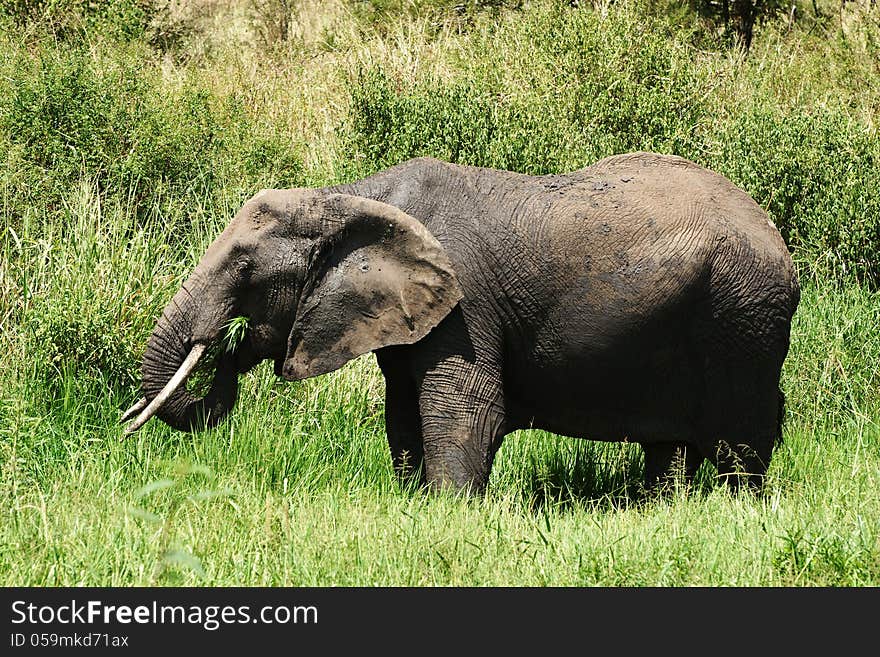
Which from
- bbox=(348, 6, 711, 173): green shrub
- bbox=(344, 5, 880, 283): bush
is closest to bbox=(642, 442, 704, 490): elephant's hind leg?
bbox=(344, 5, 880, 283): bush

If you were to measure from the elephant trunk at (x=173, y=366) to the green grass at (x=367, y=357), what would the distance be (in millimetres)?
246

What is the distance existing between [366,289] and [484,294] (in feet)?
1.86

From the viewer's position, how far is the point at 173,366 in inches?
235

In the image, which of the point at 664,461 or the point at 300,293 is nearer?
the point at 300,293

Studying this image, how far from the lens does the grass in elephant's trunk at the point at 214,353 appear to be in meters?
5.98

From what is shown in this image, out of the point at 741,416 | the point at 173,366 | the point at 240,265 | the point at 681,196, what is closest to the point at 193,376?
the point at 173,366

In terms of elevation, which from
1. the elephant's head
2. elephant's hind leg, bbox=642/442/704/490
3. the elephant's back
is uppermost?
the elephant's back

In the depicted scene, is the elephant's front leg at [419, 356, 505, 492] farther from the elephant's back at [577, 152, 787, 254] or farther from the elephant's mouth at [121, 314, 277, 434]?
the elephant's back at [577, 152, 787, 254]

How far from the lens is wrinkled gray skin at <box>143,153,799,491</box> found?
5.98 meters

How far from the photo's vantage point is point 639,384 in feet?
20.8

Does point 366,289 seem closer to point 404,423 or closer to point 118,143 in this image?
point 404,423

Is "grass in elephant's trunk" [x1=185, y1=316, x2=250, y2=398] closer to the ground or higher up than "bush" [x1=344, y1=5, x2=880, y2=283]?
closer to the ground

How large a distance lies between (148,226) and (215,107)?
3.02m

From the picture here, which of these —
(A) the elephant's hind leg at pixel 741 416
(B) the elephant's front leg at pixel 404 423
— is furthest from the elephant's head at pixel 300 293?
(A) the elephant's hind leg at pixel 741 416
